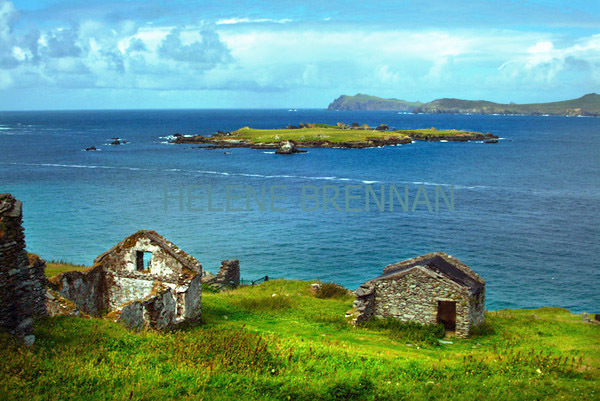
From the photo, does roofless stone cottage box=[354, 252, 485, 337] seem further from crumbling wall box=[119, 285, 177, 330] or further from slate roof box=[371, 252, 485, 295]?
crumbling wall box=[119, 285, 177, 330]

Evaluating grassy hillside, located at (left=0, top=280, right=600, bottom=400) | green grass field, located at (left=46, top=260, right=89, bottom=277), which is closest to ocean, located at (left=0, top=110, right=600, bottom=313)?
green grass field, located at (left=46, top=260, right=89, bottom=277)

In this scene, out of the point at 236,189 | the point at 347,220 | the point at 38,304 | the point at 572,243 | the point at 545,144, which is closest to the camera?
the point at 38,304

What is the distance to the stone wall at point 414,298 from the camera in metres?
22.5

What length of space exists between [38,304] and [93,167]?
318ft

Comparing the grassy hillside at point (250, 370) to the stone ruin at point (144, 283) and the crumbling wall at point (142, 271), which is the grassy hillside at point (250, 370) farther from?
the crumbling wall at point (142, 271)

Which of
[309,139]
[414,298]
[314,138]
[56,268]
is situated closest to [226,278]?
[56,268]

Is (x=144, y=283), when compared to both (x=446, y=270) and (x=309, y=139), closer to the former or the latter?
(x=446, y=270)

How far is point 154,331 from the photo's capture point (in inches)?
693

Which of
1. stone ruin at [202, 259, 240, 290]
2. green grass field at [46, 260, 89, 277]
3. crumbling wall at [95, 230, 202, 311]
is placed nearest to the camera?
crumbling wall at [95, 230, 202, 311]

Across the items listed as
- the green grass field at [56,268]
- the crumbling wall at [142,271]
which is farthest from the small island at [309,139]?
the crumbling wall at [142,271]

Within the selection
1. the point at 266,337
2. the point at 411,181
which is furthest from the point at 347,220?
the point at 266,337

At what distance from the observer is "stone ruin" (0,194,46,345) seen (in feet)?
41.0

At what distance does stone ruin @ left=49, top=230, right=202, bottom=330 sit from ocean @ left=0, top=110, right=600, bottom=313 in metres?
20.9

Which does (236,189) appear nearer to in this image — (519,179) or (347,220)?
(347,220)
